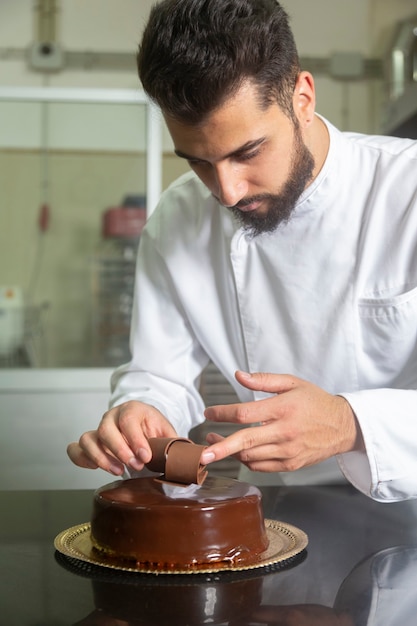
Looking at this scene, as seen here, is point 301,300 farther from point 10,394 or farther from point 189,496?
point 10,394

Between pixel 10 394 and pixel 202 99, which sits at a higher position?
pixel 202 99

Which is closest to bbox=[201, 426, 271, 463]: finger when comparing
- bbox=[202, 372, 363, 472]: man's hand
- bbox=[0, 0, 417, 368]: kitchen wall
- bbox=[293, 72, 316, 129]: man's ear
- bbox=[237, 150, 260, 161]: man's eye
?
bbox=[202, 372, 363, 472]: man's hand

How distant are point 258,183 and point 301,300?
0.25 metres

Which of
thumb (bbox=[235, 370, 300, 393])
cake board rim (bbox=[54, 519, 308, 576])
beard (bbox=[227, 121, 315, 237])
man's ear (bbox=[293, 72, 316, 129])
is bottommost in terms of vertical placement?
cake board rim (bbox=[54, 519, 308, 576])

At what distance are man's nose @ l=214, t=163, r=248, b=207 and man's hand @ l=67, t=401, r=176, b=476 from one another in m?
0.34

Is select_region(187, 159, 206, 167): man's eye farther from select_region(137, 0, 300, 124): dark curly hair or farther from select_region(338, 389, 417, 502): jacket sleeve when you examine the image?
select_region(338, 389, 417, 502): jacket sleeve

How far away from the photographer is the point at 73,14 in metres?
4.39

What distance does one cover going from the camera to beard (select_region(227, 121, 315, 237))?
4.22 ft

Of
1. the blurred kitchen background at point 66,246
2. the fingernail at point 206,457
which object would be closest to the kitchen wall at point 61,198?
the blurred kitchen background at point 66,246

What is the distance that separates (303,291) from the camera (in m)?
1.41

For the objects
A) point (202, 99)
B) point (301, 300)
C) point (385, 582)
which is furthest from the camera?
point (301, 300)

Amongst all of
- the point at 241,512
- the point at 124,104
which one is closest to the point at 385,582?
the point at 241,512

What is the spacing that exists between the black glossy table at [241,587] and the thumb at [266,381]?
0.20m

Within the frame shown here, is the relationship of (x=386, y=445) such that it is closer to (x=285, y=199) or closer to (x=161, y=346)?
(x=285, y=199)
